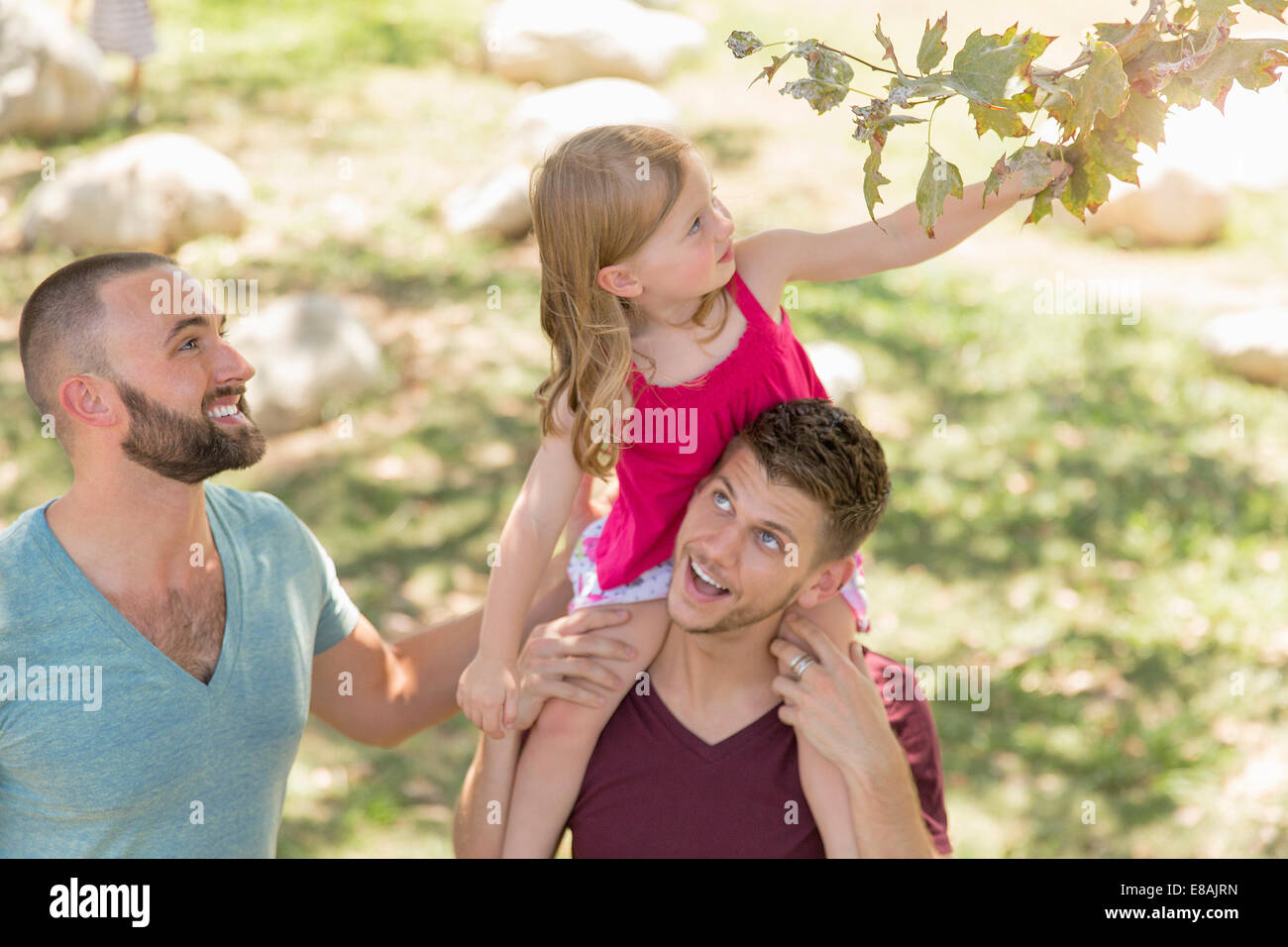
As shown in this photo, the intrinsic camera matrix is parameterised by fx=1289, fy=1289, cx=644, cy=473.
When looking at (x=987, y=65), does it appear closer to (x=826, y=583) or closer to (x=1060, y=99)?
(x=1060, y=99)

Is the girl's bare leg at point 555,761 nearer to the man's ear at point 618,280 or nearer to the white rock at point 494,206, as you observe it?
the man's ear at point 618,280

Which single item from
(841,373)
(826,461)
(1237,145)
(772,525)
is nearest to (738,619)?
(772,525)

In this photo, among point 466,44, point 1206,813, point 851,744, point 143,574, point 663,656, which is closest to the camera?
point 143,574

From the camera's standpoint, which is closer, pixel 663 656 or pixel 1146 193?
pixel 663 656

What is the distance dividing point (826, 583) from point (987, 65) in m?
1.79

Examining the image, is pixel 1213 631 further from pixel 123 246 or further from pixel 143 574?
pixel 123 246

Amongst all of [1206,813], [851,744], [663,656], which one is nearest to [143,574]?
[663,656]

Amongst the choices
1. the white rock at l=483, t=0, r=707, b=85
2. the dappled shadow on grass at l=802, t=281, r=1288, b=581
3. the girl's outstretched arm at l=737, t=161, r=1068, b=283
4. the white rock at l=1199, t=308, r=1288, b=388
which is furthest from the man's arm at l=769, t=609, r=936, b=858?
the white rock at l=483, t=0, r=707, b=85

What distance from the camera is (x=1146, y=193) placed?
9648mm

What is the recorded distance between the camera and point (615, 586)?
370 cm

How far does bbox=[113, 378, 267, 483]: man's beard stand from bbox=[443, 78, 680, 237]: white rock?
6.52m

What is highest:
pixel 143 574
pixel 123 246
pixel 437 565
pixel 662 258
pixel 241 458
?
pixel 662 258

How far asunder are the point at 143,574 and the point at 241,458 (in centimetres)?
38
